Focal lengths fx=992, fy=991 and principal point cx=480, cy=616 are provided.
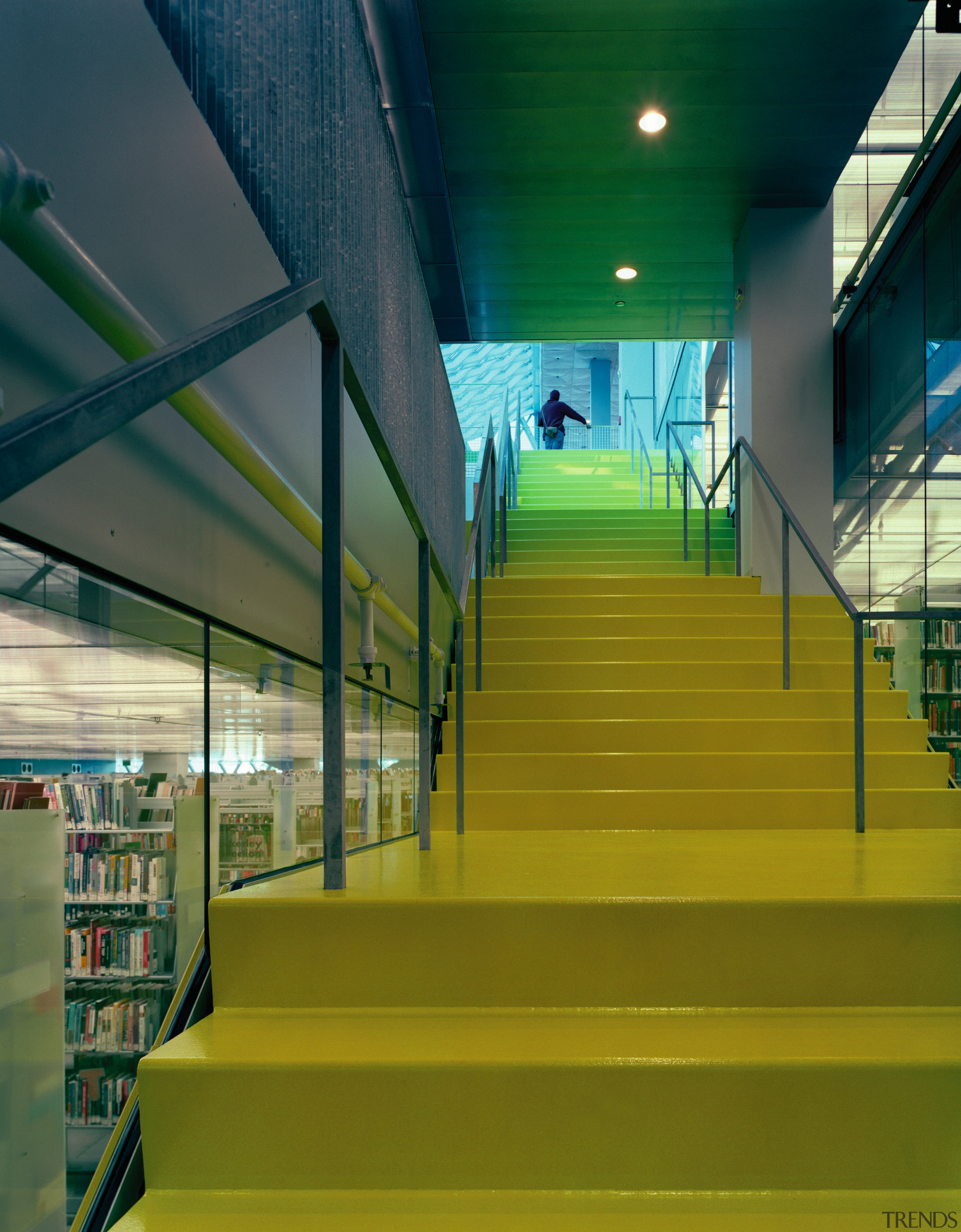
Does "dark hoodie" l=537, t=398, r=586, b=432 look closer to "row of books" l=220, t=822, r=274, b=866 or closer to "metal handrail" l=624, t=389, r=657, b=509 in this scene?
"metal handrail" l=624, t=389, r=657, b=509

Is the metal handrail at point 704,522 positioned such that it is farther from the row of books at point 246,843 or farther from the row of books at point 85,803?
the row of books at point 85,803

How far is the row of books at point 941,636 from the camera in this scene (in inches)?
213

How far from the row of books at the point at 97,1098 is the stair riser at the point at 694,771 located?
247 centimetres

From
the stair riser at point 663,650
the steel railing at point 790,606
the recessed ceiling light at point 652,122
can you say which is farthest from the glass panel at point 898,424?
the recessed ceiling light at point 652,122

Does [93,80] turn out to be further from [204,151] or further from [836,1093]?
[836,1093]

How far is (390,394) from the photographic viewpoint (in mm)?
2588

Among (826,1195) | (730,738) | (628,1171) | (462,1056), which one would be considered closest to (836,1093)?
(826,1195)

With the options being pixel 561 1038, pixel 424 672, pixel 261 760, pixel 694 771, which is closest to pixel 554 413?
pixel 694 771

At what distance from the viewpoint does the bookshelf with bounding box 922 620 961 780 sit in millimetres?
5348

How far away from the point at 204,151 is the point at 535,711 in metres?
3.01

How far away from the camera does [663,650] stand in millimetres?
4629

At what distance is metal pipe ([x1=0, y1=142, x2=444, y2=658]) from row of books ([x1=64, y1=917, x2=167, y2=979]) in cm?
61

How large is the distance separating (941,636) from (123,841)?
5.26 meters

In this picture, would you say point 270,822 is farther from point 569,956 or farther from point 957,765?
point 957,765
